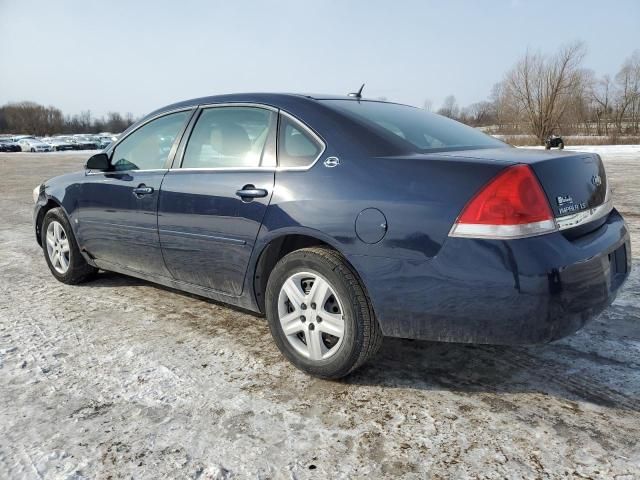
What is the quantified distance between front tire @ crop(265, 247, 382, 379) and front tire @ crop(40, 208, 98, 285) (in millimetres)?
2395

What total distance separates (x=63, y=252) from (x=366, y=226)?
327 cm

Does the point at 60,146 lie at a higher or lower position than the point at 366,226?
higher

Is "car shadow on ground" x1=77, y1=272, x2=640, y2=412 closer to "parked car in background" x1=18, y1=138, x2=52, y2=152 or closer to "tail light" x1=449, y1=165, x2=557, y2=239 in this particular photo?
"tail light" x1=449, y1=165, x2=557, y2=239

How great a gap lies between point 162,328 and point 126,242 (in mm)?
753

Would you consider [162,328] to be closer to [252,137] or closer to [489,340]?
[252,137]

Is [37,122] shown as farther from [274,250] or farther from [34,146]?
[274,250]

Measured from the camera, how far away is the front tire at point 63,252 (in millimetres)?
4465

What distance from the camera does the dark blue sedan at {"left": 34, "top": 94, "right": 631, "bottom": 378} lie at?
2.19 metres

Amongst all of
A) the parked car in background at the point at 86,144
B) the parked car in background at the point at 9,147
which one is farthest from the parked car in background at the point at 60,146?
the parked car in background at the point at 9,147

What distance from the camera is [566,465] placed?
198cm

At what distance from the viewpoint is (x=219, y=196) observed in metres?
3.06

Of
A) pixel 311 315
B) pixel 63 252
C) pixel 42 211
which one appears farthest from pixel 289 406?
pixel 42 211

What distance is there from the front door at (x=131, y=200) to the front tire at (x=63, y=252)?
0.77 ft

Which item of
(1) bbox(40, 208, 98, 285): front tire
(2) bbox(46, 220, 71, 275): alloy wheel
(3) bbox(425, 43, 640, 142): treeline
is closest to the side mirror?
(1) bbox(40, 208, 98, 285): front tire
